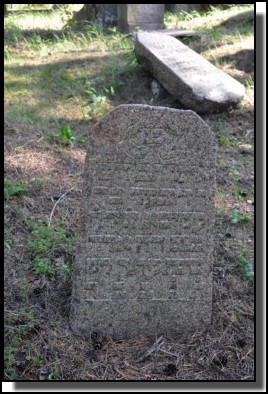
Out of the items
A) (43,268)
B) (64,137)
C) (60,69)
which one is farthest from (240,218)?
(60,69)

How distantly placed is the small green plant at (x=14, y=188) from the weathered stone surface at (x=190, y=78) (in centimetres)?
214

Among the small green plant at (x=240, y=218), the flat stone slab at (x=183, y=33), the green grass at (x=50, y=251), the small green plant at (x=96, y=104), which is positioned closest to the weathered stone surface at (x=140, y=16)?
the flat stone slab at (x=183, y=33)

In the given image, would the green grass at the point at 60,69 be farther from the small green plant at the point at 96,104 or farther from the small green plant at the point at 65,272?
the small green plant at the point at 65,272

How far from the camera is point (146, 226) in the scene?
301 centimetres

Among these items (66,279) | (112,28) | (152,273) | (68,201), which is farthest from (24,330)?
(112,28)

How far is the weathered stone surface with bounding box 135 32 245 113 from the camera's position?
575 cm

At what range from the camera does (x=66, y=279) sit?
3398 mm

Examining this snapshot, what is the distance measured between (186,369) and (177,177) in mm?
946

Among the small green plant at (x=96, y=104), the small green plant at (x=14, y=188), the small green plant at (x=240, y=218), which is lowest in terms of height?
the small green plant at (x=240, y=218)

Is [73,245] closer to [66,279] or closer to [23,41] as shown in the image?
[66,279]

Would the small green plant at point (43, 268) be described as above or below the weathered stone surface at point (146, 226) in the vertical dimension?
below

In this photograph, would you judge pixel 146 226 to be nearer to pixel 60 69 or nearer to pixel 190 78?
pixel 190 78

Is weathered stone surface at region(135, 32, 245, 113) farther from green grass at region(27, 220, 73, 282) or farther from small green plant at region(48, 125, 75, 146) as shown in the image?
green grass at region(27, 220, 73, 282)

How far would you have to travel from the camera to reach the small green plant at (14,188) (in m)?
4.18
